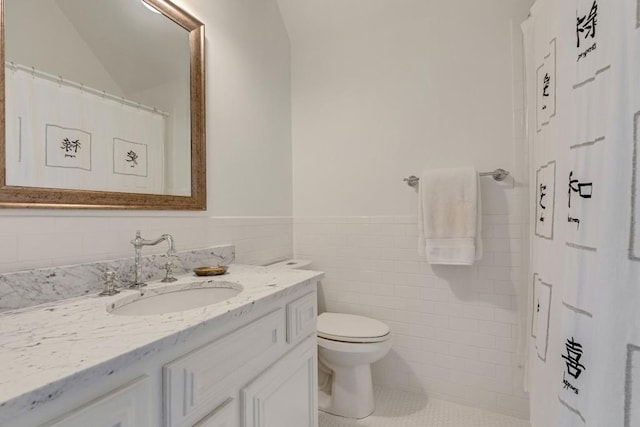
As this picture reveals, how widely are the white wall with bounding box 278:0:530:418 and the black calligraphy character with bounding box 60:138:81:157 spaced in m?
1.30

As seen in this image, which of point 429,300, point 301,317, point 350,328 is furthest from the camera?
point 429,300

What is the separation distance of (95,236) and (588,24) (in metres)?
1.52

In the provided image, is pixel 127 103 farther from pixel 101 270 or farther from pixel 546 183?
pixel 546 183

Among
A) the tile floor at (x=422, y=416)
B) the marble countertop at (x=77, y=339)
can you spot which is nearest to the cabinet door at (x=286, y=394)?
the marble countertop at (x=77, y=339)

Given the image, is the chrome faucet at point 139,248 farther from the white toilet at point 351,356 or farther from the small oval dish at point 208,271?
the white toilet at point 351,356

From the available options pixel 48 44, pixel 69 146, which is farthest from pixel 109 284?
pixel 48 44

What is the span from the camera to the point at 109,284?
999 millimetres

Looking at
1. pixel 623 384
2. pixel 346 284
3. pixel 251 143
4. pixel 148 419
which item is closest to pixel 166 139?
pixel 251 143

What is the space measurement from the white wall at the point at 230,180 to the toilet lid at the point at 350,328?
0.52 m

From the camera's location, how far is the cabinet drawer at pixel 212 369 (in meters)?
0.68

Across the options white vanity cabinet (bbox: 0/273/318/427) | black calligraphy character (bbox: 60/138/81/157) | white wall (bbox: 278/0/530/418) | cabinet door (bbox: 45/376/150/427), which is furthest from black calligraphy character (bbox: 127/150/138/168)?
white wall (bbox: 278/0/530/418)

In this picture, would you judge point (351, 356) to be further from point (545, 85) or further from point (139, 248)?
point (545, 85)

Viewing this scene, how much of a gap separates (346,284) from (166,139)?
133 centimetres

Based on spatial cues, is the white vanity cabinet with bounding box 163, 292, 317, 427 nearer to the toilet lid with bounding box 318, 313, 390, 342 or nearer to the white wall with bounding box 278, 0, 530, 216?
the toilet lid with bounding box 318, 313, 390, 342
